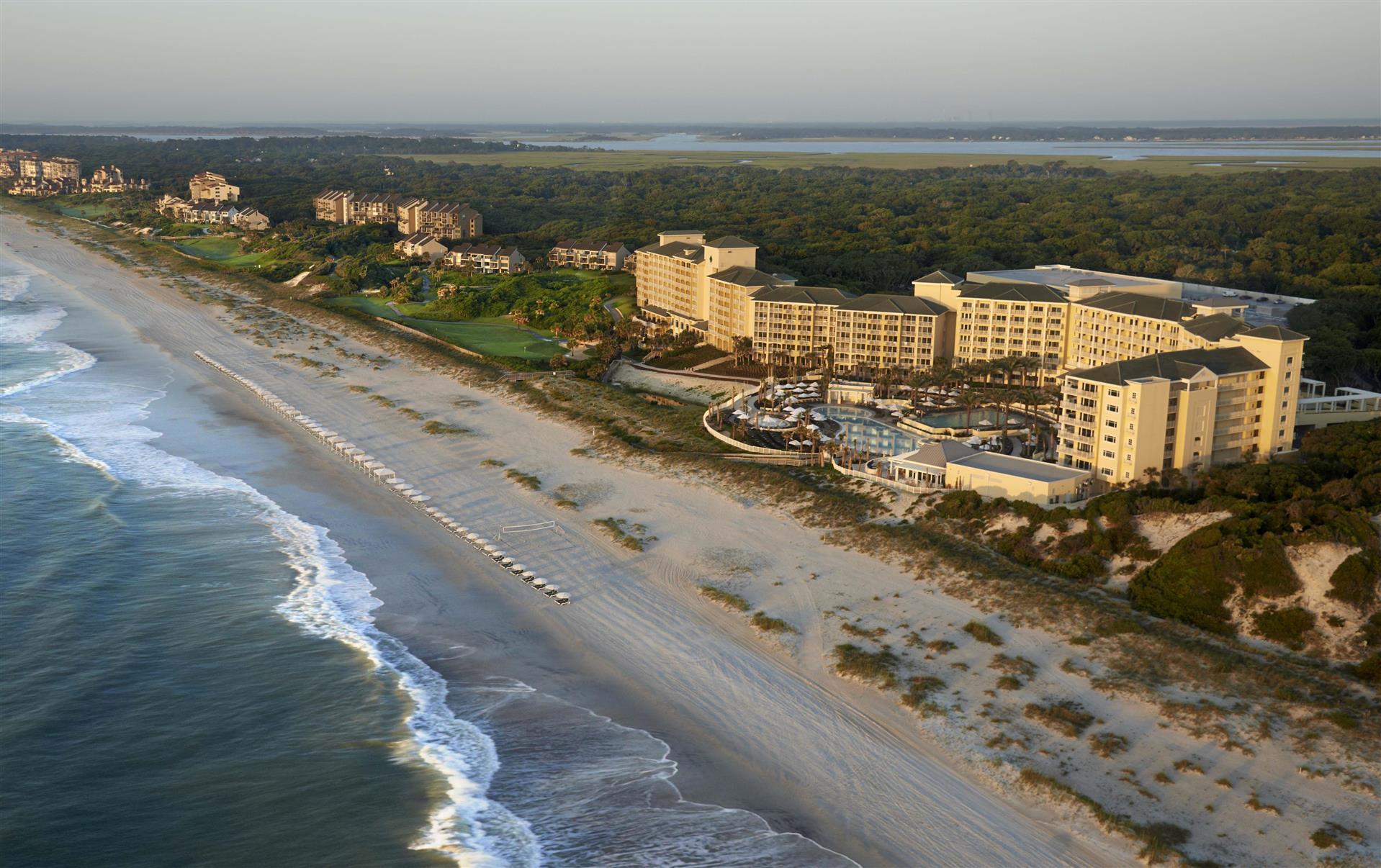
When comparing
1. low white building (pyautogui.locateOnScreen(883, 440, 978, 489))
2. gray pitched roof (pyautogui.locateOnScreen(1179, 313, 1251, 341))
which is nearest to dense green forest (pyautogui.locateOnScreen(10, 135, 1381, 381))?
gray pitched roof (pyautogui.locateOnScreen(1179, 313, 1251, 341))

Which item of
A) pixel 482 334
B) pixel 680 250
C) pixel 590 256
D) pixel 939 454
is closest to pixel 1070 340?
pixel 939 454

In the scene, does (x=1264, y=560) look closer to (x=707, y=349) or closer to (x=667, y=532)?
(x=667, y=532)

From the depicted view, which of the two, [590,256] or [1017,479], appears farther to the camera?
[590,256]

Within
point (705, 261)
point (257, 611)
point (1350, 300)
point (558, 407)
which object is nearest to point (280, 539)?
point (257, 611)

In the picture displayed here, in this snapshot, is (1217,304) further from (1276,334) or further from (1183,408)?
(1183,408)

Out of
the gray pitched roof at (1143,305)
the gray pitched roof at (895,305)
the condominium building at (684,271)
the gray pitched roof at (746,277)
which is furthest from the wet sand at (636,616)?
the gray pitched roof at (1143,305)
